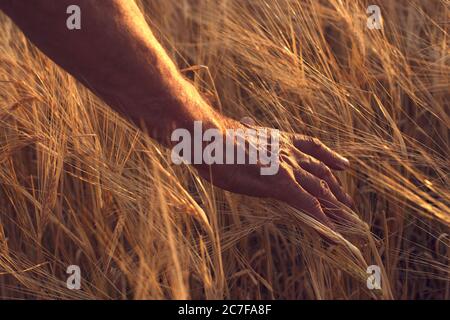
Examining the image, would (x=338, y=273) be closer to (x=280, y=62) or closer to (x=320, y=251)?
(x=320, y=251)

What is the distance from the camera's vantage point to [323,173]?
1.38m

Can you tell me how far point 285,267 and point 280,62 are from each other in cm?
39

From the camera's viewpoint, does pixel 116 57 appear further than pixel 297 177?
No

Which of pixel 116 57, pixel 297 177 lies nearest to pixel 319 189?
pixel 297 177

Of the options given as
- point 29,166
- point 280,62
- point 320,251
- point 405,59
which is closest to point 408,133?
point 405,59

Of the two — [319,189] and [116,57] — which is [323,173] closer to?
[319,189]

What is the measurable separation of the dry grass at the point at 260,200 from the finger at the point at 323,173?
0.07 m

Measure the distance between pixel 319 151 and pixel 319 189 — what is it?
9 cm

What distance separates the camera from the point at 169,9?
1927mm

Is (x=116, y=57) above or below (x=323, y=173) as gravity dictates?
above

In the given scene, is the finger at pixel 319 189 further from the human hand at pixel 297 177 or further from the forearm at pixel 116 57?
the forearm at pixel 116 57

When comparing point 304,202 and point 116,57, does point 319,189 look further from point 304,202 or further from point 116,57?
point 116,57

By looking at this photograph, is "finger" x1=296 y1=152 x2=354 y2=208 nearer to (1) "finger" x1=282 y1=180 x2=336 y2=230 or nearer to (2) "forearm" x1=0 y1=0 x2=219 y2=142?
(1) "finger" x1=282 y1=180 x2=336 y2=230

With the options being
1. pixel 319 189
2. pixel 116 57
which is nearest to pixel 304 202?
pixel 319 189
